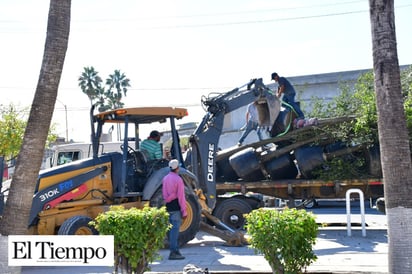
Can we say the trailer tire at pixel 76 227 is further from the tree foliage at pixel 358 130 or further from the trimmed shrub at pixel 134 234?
the tree foliage at pixel 358 130

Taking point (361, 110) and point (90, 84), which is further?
point (90, 84)

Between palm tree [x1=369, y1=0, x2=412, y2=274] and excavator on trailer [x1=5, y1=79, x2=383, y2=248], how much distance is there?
16.7 ft

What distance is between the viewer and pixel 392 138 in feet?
19.5

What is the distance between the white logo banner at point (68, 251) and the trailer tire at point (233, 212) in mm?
7238

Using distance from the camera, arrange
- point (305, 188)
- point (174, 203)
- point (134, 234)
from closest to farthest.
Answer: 1. point (134, 234)
2. point (174, 203)
3. point (305, 188)

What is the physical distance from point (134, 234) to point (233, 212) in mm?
7084

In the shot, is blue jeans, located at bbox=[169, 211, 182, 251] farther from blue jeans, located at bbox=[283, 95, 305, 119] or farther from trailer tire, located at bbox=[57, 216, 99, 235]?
blue jeans, located at bbox=[283, 95, 305, 119]

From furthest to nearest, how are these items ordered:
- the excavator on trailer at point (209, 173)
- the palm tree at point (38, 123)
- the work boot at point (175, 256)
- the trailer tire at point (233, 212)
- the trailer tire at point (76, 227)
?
the trailer tire at point (233, 212)
the excavator on trailer at point (209, 173)
the work boot at point (175, 256)
the trailer tire at point (76, 227)
the palm tree at point (38, 123)

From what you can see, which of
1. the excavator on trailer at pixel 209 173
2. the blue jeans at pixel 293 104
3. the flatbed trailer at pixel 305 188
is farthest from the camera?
the blue jeans at pixel 293 104

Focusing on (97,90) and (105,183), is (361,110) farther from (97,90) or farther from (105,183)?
(97,90)

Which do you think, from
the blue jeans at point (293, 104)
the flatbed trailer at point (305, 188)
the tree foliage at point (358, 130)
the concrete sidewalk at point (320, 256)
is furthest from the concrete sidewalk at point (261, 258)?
the blue jeans at point (293, 104)

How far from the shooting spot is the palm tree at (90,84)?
185 feet

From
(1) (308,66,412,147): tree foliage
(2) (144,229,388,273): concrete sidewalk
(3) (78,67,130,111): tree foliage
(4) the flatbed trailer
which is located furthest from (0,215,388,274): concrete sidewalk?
(3) (78,67,130,111): tree foliage

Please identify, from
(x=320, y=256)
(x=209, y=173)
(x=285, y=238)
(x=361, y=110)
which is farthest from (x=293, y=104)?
(x=285, y=238)
